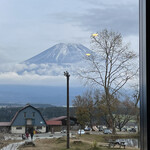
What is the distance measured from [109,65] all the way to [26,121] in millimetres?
733

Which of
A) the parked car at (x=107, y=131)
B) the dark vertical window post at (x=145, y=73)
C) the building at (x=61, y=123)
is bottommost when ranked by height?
the parked car at (x=107, y=131)

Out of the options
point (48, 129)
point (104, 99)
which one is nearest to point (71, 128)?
point (48, 129)

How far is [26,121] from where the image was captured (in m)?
1.50

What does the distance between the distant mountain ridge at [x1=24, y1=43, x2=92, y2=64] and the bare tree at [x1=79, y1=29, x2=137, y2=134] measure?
0.11 meters

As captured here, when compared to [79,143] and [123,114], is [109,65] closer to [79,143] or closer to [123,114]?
[123,114]

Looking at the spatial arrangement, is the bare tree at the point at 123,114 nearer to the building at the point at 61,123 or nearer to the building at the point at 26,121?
the building at the point at 61,123

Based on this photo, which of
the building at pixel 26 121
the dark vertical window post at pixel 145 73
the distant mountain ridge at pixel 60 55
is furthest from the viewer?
the distant mountain ridge at pixel 60 55

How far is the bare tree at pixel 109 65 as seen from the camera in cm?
181

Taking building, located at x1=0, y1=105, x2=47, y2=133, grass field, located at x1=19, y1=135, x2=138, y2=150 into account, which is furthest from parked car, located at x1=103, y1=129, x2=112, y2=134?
building, located at x1=0, y1=105, x2=47, y2=133

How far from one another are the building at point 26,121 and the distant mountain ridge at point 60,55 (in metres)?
0.33

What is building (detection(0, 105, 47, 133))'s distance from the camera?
59.4 inches

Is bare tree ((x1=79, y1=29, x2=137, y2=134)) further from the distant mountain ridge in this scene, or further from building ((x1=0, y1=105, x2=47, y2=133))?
building ((x1=0, y1=105, x2=47, y2=133))

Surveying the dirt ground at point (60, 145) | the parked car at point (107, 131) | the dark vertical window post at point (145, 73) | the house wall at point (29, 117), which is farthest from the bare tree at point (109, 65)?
the dark vertical window post at point (145, 73)

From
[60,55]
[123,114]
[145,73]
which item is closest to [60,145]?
[123,114]
